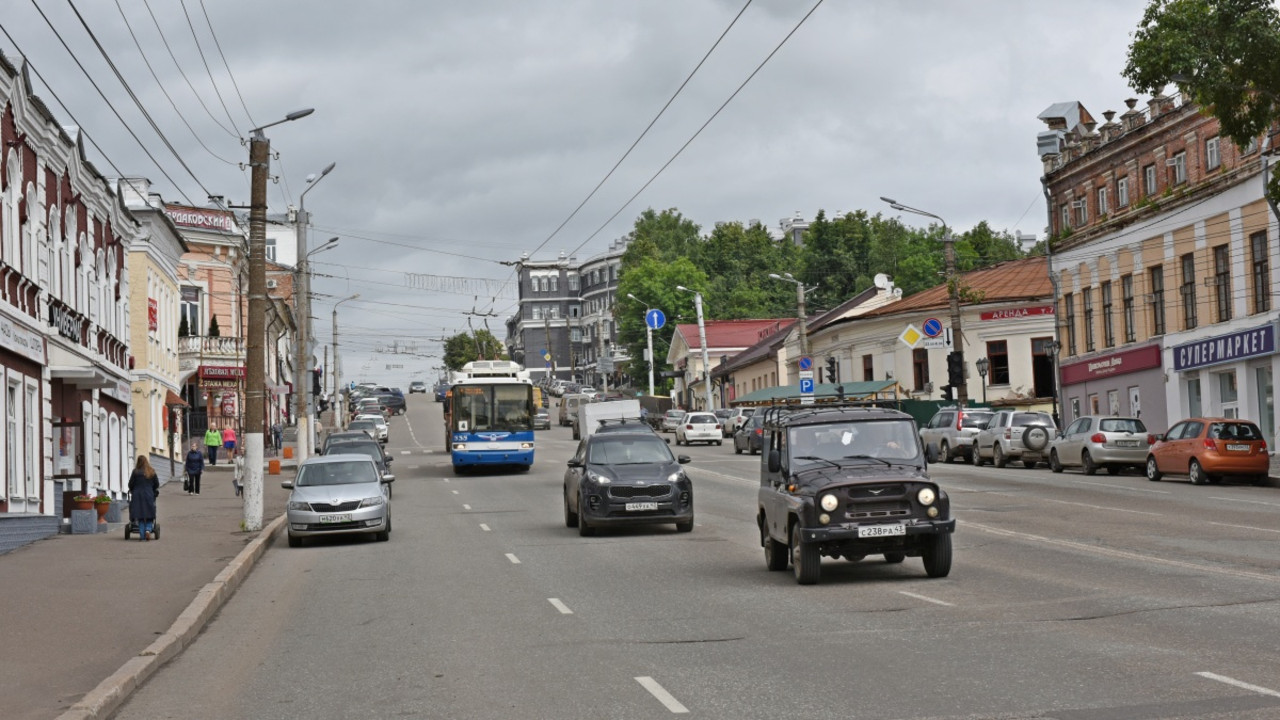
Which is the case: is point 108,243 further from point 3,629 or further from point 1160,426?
point 1160,426

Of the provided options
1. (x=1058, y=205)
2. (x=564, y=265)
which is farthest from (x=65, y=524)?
(x=564, y=265)

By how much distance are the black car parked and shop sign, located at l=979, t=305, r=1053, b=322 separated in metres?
53.7

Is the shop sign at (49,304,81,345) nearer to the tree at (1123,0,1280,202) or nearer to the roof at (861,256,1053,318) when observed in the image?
the tree at (1123,0,1280,202)

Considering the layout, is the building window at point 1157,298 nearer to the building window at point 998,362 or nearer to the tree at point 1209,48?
the building window at point 998,362

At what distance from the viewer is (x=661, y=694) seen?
9.63 metres

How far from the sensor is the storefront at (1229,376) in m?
42.7

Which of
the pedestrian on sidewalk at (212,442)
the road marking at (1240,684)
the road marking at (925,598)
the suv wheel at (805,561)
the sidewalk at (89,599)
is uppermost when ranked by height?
the pedestrian on sidewalk at (212,442)

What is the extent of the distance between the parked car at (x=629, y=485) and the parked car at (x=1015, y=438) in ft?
69.5

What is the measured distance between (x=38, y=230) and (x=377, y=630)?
693 inches

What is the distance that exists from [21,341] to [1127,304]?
38.1m

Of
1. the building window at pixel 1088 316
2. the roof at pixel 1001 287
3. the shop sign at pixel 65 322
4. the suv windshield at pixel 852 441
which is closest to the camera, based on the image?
the suv windshield at pixel 852 441

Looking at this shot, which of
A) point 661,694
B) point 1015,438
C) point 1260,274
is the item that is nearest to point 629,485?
point 661,694

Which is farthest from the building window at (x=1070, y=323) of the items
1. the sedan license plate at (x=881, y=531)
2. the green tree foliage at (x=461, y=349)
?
the green tree foliage at (x=461, y=349)

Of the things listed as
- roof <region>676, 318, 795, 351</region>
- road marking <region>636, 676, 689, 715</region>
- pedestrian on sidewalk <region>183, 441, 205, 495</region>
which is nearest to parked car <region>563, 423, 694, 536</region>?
road marking <region>636, 676, 689, 715</region>
